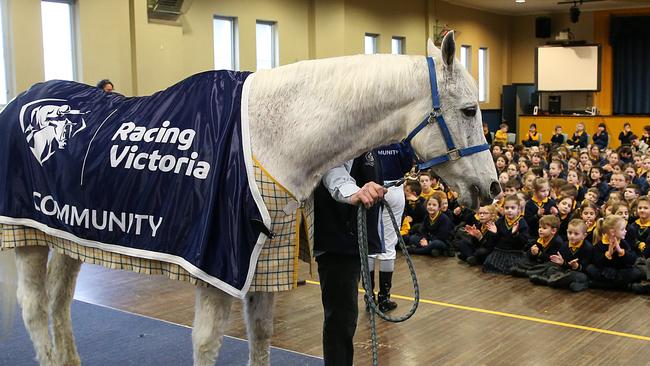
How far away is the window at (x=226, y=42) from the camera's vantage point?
12.9 meters

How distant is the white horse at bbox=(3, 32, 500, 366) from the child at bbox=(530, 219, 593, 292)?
3.56m

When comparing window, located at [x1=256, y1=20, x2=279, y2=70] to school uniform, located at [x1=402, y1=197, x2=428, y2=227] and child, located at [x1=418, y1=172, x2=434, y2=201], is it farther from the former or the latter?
school uniform, located at [x1=402, y1=197, x2=428, y2=227]

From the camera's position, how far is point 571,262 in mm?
5535

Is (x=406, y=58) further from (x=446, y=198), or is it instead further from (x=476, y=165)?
(x=446, y=198)

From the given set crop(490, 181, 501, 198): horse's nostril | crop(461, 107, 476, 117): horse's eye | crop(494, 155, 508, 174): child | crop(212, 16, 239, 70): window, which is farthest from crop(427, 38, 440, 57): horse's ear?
crop(212, 16, 239, 70): window

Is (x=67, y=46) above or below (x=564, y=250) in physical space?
above

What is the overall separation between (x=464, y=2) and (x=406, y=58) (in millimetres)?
18212

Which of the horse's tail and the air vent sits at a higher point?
the air vent

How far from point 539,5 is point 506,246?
52.2 ft

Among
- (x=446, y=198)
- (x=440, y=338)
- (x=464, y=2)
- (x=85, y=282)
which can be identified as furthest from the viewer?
(x=464, y=2)

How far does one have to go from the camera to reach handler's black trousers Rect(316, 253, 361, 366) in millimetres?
2680

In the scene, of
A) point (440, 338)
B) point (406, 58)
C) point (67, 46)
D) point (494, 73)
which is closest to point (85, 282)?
point (440, 338)

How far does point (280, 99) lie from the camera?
221 cm

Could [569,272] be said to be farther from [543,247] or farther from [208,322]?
[208,322]
